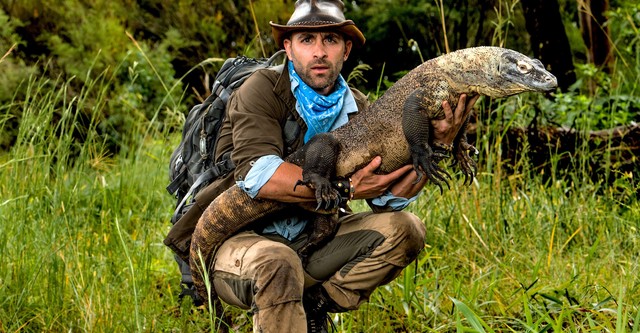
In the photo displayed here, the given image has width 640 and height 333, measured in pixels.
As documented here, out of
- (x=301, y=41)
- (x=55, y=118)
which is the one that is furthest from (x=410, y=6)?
(x=301, y=41)

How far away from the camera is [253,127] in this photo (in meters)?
3.71

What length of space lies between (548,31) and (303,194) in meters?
5.28

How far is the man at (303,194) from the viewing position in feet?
12.0

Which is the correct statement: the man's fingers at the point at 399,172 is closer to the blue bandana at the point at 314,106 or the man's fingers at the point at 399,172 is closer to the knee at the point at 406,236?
the knee at the point at 406,236

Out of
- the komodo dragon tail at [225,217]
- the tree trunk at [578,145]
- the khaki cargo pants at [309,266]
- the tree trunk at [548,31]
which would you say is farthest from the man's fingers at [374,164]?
the tree trunk at [548,31]

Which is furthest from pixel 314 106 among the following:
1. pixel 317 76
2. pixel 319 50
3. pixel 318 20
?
pixel 318 20

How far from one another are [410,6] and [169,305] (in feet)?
23.4

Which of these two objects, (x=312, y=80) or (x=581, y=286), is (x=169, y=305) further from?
(x=581, y=286)

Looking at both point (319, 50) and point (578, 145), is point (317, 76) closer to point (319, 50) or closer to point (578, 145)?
point (319, 50)

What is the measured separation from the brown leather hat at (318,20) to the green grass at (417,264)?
3.52ft

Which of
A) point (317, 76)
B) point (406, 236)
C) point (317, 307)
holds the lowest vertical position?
point (317, 307)

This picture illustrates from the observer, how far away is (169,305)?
5.09 meters

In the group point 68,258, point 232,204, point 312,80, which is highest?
point 312,80

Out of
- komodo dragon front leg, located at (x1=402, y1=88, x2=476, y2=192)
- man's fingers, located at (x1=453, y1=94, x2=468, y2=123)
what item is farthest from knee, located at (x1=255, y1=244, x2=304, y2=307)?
man's fingers, located at (x1=453, y1=94, x2=468, y2=123)
